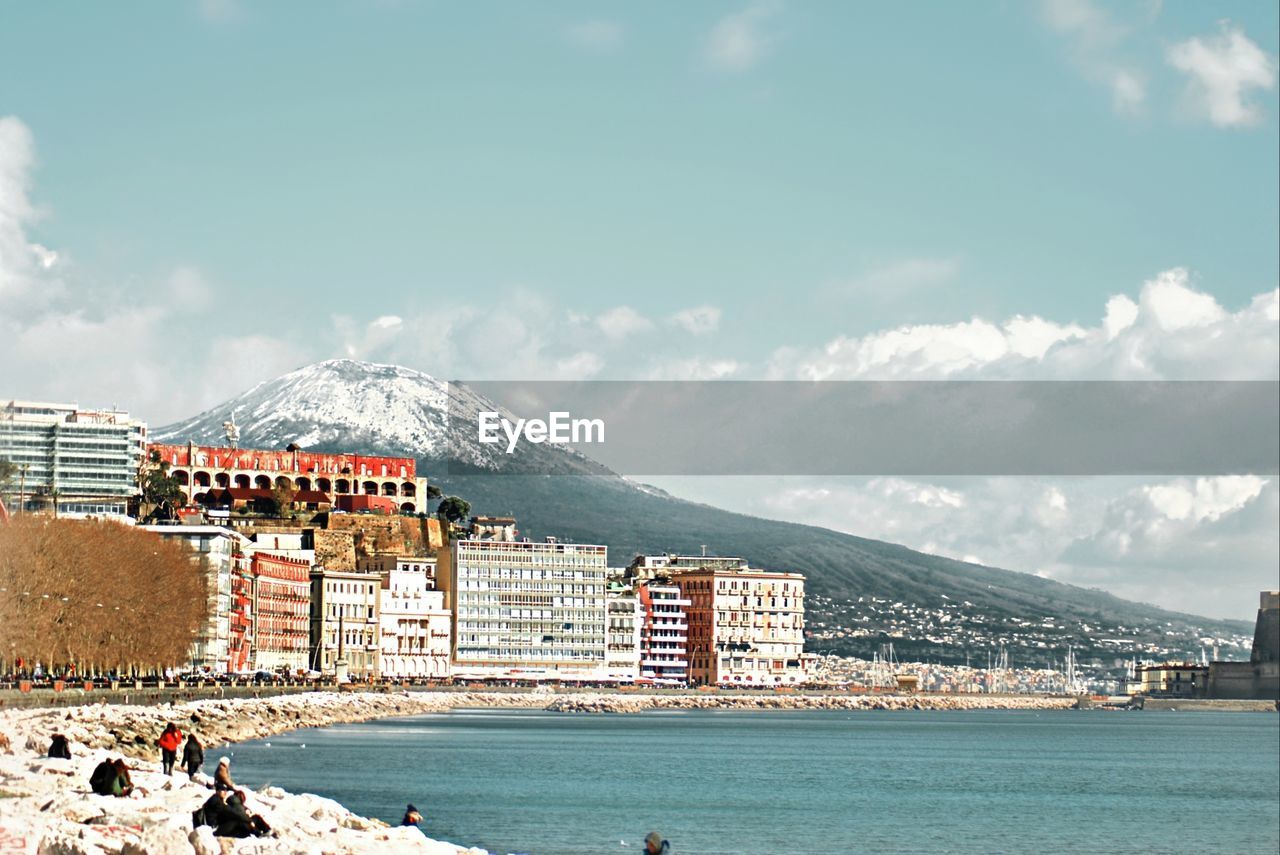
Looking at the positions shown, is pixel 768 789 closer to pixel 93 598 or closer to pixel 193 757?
pixel 93 598

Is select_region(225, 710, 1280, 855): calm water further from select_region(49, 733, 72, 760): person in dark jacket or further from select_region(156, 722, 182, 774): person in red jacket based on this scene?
select_region(49, 733, 72, 760): person in dark jacket

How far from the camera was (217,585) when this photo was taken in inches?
6024

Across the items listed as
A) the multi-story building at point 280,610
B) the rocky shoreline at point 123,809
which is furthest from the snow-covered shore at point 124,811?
the multi-story building at point 280,610

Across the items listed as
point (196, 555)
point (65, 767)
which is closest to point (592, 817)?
point (65, 767)

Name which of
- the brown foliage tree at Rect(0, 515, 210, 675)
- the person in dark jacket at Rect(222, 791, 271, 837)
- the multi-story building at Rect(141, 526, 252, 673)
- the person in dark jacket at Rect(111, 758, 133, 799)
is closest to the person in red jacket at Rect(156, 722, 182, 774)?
the person in dark jacket at Rect(111, 758, 133, 799)

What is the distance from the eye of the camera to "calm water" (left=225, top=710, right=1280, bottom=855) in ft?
210

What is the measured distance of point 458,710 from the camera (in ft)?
Answer: 618

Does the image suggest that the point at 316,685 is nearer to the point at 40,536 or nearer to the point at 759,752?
the point at 759,752

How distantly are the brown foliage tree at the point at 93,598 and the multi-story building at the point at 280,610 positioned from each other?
172 feet

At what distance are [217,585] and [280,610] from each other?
107 feet

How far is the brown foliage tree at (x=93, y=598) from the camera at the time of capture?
88.6 meters

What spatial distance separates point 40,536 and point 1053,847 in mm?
51427

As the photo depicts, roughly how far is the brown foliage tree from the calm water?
9.07 m

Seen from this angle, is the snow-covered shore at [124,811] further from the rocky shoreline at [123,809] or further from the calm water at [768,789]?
the calm water at [768,789]
